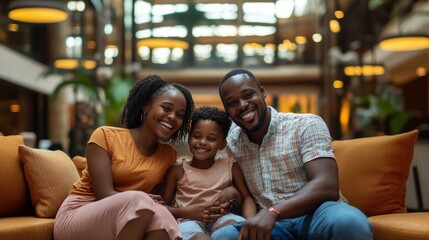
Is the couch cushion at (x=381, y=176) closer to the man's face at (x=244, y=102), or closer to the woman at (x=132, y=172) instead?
the man's face at (x=244, y=102)

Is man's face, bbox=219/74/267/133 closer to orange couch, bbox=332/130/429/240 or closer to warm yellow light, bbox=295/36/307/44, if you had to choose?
orange couch, bbox=332/130/429/240

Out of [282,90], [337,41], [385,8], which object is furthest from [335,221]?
[282,90]

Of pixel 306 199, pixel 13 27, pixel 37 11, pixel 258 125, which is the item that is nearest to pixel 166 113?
pixel 258 125

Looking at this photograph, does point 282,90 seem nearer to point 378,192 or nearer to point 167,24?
point 167,24

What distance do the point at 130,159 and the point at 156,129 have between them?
18cm

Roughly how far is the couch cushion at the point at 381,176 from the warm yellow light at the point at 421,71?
10411mm

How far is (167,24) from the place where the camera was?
720 inches

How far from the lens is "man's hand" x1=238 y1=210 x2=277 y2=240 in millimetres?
2168

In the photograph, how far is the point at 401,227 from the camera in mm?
2467

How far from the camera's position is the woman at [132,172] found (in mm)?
2275

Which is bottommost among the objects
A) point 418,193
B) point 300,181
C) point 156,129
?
point 418,193

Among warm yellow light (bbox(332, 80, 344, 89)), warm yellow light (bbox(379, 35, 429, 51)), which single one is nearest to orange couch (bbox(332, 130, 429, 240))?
warm yellow light (bbox(379, 35, 429, 51))

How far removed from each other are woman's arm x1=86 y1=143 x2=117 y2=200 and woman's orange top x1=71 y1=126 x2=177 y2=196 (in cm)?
3

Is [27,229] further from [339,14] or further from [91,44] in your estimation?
[91,44]
